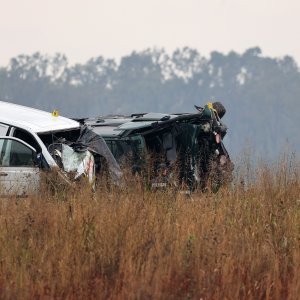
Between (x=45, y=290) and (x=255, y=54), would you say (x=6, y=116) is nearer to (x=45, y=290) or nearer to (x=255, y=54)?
(x=45, y=290)

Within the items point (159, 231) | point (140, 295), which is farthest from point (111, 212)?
point (140, 295)

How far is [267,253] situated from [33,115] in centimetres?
710

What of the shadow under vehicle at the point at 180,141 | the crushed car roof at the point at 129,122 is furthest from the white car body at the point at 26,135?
the crushed car roof at the point at 129,122

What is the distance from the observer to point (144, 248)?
10.5 metres

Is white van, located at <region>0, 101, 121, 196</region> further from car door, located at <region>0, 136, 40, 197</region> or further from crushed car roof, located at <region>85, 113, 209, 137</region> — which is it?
crushed car roof, located at <region>85, 113, 209, 137</region>

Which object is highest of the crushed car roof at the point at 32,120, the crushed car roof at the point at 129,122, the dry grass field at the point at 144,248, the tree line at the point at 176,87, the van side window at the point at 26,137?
the tree line at the point at 176,87

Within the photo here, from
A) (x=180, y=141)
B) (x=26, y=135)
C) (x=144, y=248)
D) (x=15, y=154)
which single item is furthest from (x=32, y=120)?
(x=144, y=248)

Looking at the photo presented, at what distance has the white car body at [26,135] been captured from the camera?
14626 millimetres

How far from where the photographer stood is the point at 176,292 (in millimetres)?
9641

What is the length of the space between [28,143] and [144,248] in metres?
6.25

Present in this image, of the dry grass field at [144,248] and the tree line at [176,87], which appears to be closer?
the dry grass field at [144,248]

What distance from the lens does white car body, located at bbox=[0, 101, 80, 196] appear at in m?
14.6

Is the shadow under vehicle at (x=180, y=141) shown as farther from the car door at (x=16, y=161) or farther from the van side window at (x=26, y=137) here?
the car door at (x=16, y=161)

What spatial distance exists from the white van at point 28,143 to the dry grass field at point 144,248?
204cm
